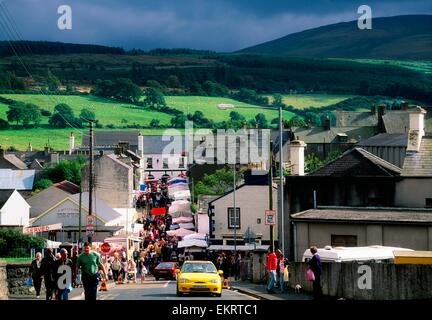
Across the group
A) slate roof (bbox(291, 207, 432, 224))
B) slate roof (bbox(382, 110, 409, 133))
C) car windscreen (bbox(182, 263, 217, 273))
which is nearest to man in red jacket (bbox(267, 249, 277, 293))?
car windscreen (bbox(182, 263, 217, 273))

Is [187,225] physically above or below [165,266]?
above

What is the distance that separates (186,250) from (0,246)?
1869cm

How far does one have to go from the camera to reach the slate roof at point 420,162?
53.2 m

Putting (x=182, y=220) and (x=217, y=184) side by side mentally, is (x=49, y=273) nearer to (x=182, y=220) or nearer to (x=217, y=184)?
(x=182, y=220)

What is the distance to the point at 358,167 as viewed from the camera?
56.1 metres

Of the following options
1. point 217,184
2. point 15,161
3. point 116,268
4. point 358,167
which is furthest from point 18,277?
point 15,161

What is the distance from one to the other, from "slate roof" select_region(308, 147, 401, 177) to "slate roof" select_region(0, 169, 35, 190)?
82.2 meters

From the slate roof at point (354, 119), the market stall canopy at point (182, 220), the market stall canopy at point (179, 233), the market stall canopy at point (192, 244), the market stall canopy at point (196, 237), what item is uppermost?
the slate roof at point (354, 119)

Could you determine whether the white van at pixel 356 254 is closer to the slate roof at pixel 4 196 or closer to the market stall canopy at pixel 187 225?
the slate roof at pixel 4 196

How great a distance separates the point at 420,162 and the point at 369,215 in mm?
7777

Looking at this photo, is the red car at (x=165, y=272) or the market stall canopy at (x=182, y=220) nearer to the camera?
the red car at (x=165, y=272)

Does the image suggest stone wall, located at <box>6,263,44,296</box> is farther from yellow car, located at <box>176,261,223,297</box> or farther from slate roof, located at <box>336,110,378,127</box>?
slate roof, located at <box>336,110,378,127</box>

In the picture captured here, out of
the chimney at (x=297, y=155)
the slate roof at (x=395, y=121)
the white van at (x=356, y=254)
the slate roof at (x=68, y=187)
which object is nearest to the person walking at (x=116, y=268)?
the chimney at (x=297, y=155)

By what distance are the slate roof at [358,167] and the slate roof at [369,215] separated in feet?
15.7
